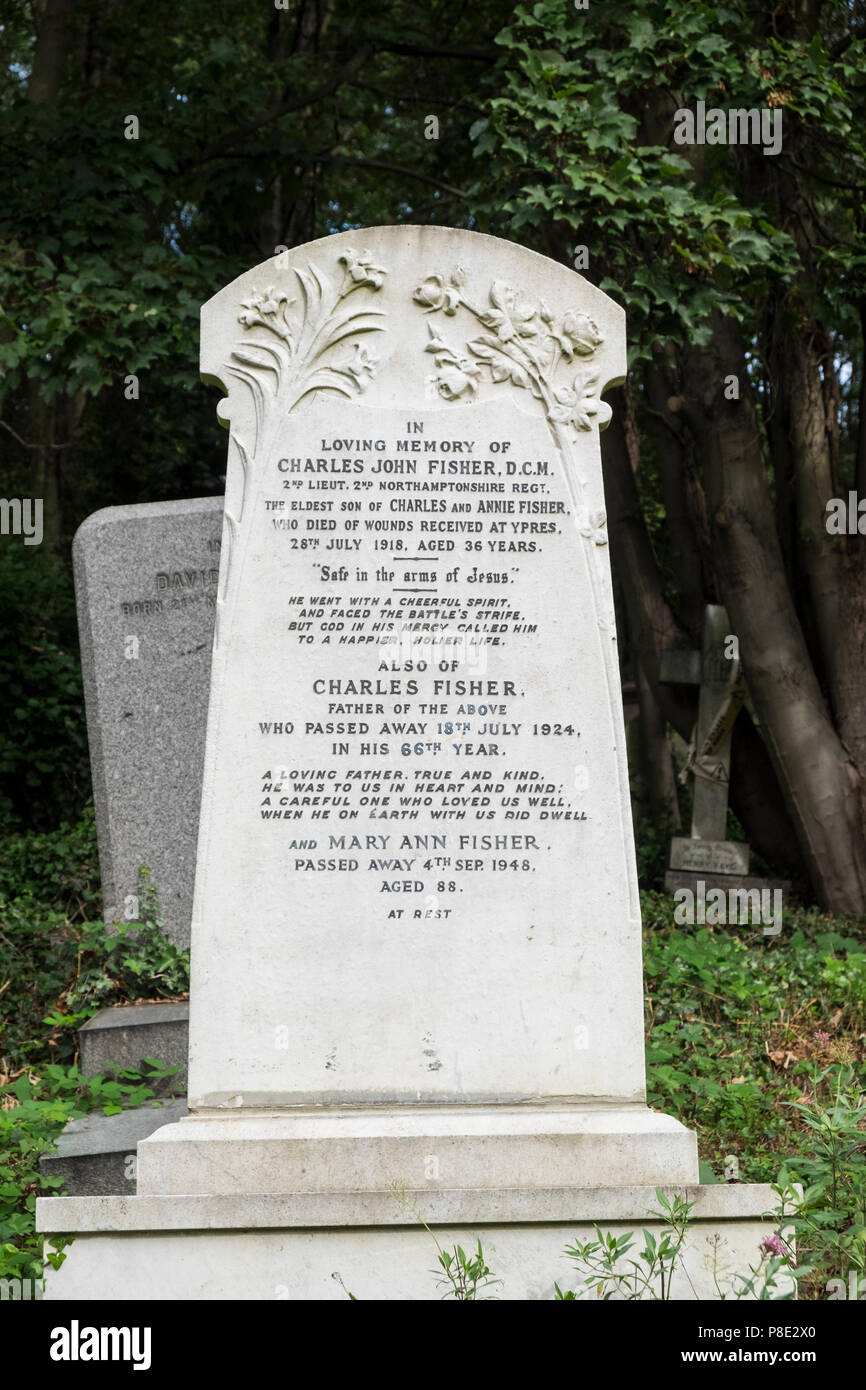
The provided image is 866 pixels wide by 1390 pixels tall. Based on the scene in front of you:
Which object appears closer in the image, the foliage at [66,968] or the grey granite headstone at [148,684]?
the foliage at [66,968]

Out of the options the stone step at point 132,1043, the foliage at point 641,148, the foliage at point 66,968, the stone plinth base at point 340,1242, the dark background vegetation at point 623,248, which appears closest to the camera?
the stone plinth base at point 340,1242

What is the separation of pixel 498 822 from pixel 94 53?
13588 mm

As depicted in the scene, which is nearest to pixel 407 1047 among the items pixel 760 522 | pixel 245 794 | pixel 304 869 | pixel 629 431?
pixel 304 869

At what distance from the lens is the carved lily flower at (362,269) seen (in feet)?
14.8

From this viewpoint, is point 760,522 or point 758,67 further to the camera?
point 760,522

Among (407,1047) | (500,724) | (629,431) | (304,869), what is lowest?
(407,1047)

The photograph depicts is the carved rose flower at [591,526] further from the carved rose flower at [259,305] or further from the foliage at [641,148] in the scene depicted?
the foliage at [641,148]

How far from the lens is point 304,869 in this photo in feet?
13.9

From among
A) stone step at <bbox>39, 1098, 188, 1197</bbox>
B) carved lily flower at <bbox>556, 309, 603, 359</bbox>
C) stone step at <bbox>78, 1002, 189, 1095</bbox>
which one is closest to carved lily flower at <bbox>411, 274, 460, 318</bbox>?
carved lily flower at <bbox>556, 309, 603, 359</bbox>

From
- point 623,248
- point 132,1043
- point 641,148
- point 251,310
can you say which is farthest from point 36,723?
point 251,310

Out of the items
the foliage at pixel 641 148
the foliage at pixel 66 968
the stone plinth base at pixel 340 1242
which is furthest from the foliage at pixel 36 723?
the stone plinth base at pixel 340 1242

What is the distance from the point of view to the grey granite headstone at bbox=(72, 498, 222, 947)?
22.7 ft

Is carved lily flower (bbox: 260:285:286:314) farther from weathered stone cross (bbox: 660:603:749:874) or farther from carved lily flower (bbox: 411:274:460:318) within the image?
weathered stone cross (bbox: 660:603:749:874)

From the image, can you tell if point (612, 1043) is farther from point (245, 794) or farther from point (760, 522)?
point (760, 522)
